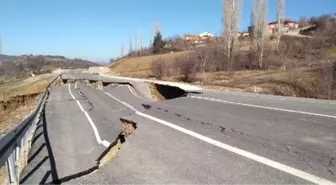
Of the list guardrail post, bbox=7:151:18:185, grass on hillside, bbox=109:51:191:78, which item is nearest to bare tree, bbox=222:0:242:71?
grass on hillside, bbox=109:51:191:78

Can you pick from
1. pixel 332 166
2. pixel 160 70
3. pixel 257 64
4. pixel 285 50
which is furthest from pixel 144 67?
pixel 332 166

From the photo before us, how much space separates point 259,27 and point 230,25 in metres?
8.38

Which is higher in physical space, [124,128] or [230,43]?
[230,43]

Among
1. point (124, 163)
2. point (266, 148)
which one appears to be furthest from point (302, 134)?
point (124, 163)

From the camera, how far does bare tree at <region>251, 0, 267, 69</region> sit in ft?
174

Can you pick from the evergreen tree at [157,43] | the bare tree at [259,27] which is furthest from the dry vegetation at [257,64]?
the evergreen tree at [157,43]

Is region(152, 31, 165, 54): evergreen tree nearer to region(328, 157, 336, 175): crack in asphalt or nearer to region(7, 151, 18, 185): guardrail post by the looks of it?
region(7, 151, 18, 185): guardrail post

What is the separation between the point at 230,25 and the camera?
48.2 m

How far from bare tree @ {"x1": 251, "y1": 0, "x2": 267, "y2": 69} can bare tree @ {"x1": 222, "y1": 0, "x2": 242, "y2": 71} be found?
5.72 m

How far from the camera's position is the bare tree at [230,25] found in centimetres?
4756

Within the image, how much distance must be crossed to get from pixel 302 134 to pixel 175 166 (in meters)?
3.10

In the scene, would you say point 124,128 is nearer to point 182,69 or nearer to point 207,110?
point 207,110

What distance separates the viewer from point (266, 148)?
21.5ft

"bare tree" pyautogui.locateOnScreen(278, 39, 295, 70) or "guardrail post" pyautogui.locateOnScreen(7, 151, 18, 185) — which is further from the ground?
"bare tree" pyautogui.locateOnScreen(278, 39, 295, 70)
